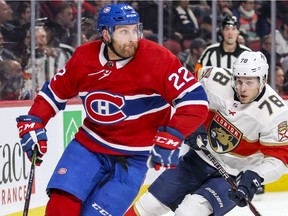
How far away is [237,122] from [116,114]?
37.3 inches

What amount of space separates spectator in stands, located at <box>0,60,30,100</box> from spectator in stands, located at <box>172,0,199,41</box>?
1821 mm

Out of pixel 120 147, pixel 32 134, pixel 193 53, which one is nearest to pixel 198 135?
pixel 120 147

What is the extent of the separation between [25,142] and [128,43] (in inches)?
22.5

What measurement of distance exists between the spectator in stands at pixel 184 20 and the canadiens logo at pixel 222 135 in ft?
11.0

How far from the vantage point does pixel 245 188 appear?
4.18 metres

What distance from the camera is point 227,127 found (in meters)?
4.61

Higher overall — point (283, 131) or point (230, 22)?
point (283, 131)

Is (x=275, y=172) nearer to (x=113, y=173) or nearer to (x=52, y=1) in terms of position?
(x=113, y=173)

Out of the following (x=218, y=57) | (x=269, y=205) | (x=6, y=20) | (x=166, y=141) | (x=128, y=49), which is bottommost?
(x=269, y=205)

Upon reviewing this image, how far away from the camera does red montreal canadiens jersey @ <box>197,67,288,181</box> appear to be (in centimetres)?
451

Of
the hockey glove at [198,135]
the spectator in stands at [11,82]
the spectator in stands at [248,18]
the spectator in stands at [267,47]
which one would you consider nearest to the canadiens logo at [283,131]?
the hockey glove at [198,135]

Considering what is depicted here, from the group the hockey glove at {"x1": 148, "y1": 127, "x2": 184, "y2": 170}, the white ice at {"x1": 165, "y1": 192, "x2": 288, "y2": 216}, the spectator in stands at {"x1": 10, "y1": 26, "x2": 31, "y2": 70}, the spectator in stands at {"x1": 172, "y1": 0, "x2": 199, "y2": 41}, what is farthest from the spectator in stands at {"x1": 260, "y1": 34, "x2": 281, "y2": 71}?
the hockey glove at {"x1": 148, "y1": 127, "x2": 184, "y2": 170}

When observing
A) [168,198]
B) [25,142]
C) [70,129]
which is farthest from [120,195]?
[70,129]

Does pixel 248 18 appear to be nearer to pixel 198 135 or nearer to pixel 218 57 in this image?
pixel 218 57
